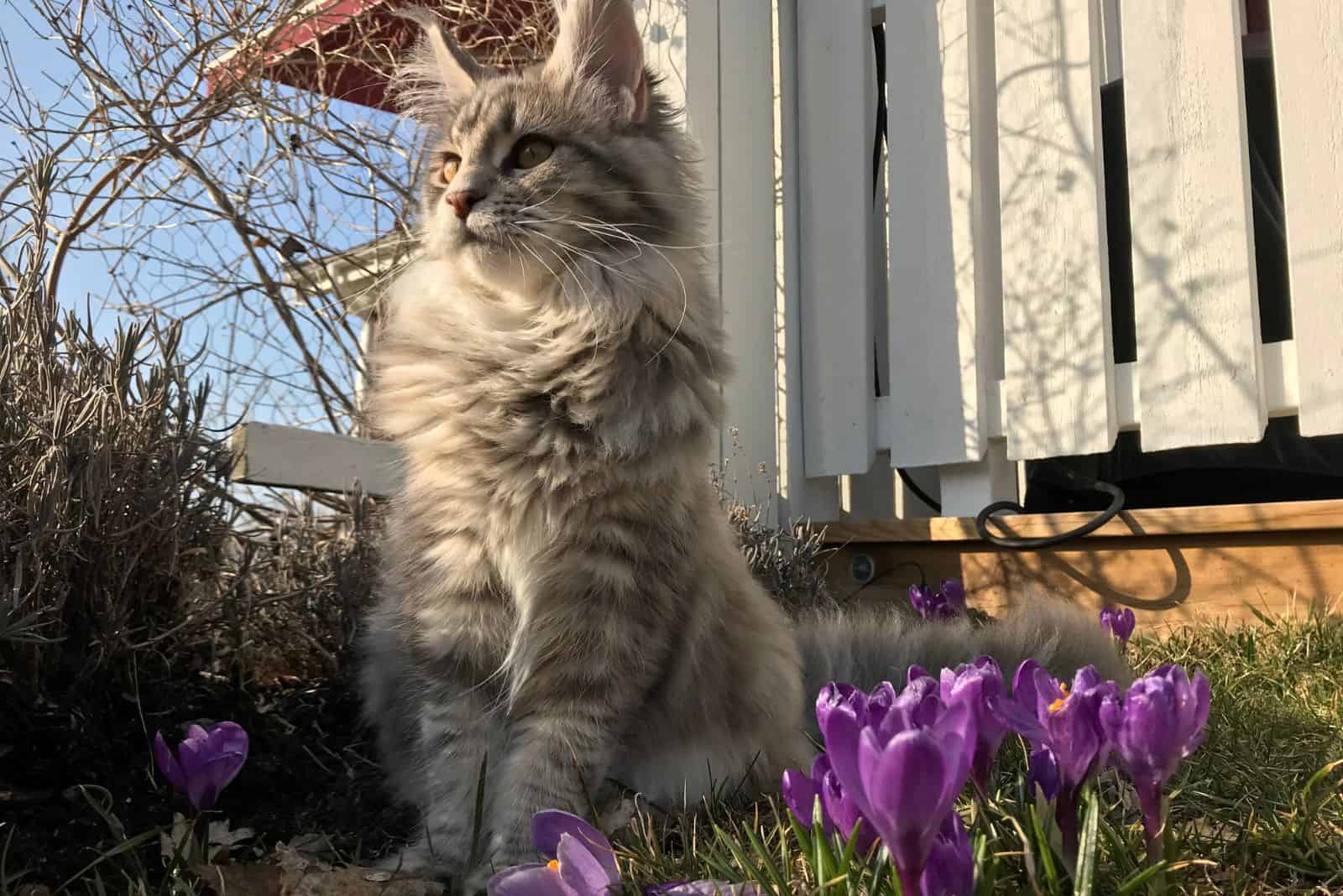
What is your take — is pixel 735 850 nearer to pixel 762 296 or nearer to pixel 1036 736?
pixel 1036 736

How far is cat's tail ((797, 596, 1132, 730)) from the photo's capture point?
2.29 m

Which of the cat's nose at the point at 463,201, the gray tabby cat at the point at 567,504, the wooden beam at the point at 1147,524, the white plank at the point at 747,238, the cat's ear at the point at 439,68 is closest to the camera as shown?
the gray tabby cat at the point at 567,504

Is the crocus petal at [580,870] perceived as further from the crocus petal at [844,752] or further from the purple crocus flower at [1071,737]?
the purple crocus flower at [1071,737]

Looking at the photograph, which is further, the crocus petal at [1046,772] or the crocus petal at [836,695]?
the crocus petal at [836,695]

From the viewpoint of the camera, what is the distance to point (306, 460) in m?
2.92

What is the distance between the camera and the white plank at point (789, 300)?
12.5 feet

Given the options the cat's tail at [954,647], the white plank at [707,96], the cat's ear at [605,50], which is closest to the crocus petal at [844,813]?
the cat's tail at [954,647]

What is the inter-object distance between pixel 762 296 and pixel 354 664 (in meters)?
2.00

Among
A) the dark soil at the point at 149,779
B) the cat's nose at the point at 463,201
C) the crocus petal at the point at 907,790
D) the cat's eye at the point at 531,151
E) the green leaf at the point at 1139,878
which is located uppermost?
the cat's eye at the point at 531,151

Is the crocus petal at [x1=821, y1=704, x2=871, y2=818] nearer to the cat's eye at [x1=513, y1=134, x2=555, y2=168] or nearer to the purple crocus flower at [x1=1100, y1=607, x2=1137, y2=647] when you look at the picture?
the cat's eye at [x1=513, y1=134, x2=555, y2=168]

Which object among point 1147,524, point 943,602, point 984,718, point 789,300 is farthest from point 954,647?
point 789,300

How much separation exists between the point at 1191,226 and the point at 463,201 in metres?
2.25

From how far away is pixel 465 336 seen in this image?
215 centimetres

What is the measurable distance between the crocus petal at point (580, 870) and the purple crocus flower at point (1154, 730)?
0.52m
